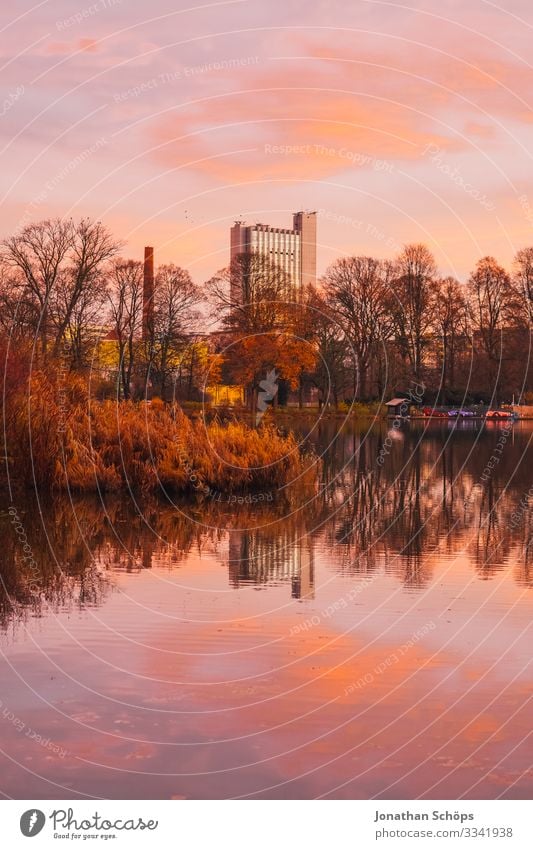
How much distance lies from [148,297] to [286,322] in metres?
9.66

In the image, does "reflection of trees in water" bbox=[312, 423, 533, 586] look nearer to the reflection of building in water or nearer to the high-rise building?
the reflection of building in water

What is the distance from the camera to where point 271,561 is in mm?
15109

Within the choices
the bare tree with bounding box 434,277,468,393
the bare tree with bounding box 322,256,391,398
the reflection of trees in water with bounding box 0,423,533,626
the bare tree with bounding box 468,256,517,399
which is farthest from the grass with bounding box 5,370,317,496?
the bare tree with bounding box 468,256,517,399

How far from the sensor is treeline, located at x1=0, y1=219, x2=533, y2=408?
6500cm

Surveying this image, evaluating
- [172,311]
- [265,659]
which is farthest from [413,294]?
[265,659]

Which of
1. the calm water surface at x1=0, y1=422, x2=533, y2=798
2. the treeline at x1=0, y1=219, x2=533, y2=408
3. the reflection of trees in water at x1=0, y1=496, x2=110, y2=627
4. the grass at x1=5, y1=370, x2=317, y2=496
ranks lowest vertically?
the calm water surface at x1=0, y1=422, x2=533, y2=798

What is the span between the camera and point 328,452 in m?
40.6

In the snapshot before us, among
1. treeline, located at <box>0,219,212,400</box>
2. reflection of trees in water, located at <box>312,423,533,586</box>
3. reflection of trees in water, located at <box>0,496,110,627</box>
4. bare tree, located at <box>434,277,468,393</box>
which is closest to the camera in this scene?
reflection of trees in water, located at <box>0,496,110,627</box>

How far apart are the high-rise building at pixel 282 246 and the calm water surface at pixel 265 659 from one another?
56383 millimetres

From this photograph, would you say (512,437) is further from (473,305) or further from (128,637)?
(128,637)

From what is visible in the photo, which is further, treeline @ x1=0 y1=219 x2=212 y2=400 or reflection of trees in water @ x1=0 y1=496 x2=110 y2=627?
treeline @ x1=0 y1=219 x2=212 y2=400

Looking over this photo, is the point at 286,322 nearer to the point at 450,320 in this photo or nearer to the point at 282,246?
the point at 282,246

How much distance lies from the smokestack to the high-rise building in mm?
5836

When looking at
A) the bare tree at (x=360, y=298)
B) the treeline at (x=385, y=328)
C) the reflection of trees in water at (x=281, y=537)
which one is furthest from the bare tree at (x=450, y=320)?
the reflection of trees in water at (x=281, y=537)
